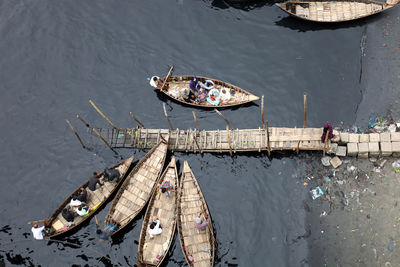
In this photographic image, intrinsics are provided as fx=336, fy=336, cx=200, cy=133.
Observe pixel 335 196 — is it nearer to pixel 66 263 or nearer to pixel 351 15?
pixel 351 15

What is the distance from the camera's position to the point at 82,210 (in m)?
24.1

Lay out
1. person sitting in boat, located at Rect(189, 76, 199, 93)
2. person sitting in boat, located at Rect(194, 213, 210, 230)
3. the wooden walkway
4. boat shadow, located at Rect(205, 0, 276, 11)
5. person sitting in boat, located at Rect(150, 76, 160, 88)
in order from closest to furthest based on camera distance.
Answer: person sitting in boat, located at Rect(194, 213, 210, 230)
the wooden walkway
person sitting in boat, located at Rect(189, 76, 199, 93)
person sitting in boat, located at Rect(150, 76, 160, 88)
boat shadow, located at Rect(205, 0, 276, 11)

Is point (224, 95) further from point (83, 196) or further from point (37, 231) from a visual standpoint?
point (37, 231)

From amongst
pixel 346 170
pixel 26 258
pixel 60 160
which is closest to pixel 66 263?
pixel 26 258

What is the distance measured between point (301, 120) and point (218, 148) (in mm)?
7151

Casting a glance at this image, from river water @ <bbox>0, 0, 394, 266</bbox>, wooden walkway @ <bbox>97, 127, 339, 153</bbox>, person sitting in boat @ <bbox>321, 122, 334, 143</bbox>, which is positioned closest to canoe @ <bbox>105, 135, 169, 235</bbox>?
wooden walkway @ <bbox>97, 127, 339, 153</bbox>

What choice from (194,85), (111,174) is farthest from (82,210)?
(194,85)

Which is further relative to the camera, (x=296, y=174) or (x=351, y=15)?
(x=351, y=15)

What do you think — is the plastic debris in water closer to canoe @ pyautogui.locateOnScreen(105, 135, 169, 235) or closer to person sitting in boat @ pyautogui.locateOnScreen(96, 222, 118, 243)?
canoe @ pyautogui.locateOnScreen(105, 135, 169, 235)

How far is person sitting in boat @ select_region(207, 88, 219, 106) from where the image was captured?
27562mm

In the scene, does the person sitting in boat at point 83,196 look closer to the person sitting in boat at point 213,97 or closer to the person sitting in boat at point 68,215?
the person sitting in boat at point 68,215

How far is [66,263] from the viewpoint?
23.9m

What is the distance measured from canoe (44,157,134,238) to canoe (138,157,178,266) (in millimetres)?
3222

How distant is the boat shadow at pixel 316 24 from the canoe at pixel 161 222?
1650 centimetres
